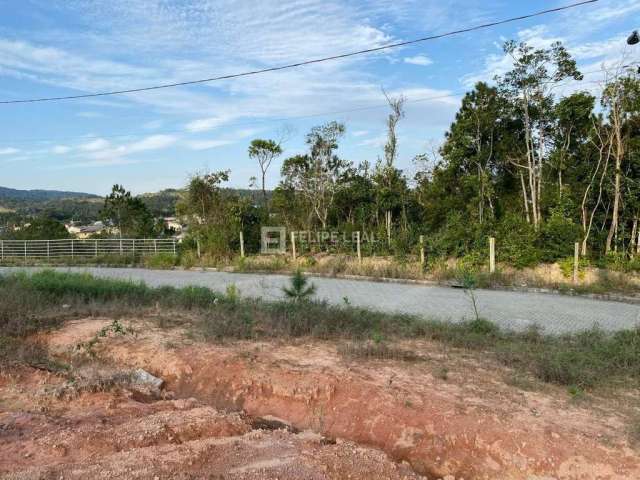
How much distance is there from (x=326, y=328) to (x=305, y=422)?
95.4 inches

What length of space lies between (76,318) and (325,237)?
443 inches

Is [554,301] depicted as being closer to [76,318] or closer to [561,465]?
[561,465]

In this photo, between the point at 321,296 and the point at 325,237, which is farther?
the point at 325,237

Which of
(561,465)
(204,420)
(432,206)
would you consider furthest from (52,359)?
(432,206)

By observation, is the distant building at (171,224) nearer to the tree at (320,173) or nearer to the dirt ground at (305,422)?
the tree at (320,173)

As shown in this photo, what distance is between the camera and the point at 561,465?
11.7ft

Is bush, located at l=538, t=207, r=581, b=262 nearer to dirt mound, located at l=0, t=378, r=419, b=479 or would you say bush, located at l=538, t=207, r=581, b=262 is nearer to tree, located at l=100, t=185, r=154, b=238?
dirt mound, located at l=0, t=378, r=419, b=479

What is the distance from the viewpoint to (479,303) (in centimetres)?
1043

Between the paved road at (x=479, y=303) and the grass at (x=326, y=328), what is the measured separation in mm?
1416

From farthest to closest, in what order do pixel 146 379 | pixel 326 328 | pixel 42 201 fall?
pixel 42 201 < pixel 326 328 < pixel 146 379

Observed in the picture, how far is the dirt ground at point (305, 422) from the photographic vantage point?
350 cm

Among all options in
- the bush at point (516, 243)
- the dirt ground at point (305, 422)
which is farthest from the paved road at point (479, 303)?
the dirt ground at point (305, 422)

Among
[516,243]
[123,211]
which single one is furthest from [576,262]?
[123,211]

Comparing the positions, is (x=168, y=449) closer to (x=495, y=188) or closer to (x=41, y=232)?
(x=495, y=188)
